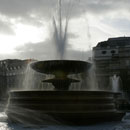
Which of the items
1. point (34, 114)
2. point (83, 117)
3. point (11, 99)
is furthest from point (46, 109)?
point (11, 99)

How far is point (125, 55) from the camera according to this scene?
64.9 meters

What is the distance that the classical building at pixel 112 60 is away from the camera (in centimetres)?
6303

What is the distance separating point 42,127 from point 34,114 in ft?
4.24

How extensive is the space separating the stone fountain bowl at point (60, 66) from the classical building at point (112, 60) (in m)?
45.0

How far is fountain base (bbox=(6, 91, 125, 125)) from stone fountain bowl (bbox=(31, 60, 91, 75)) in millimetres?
2210

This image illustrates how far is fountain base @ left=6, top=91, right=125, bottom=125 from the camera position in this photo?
12.3 metres

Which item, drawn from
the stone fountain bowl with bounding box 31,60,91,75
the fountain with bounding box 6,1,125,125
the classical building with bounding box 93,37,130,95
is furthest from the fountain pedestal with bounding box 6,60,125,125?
the classical building with bounding box 93,37,130,95

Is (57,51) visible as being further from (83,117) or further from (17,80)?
(17,80)

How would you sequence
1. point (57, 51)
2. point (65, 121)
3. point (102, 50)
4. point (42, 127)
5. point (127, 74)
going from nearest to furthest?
point (42, 127) → point (65, 121) → point (57, 51) → point (127, 74) → point (102, 50)

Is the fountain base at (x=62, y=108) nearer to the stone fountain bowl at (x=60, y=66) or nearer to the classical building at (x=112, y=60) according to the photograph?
the stone fountain bowl at (x=60, y=66)

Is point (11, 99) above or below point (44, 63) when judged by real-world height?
below

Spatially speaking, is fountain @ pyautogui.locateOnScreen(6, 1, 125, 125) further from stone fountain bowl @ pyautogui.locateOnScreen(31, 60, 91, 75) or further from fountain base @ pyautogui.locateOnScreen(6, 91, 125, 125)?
stone fountain bowl @ pyautogui.locateOnScreen(31, 60, 91, 75)

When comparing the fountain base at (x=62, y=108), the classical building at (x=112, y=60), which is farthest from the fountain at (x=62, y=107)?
the classical building at (x=112, y=60)

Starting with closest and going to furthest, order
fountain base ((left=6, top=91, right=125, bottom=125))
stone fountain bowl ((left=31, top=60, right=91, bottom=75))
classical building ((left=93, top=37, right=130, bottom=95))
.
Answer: fountain base ((left=6, top=91, right=125, bottom=125)) < stone fountain bowl ((left=31, top=60, right=91, bottom=75)) < classical building ((left=93, top=37, right=130, bottom=95))
